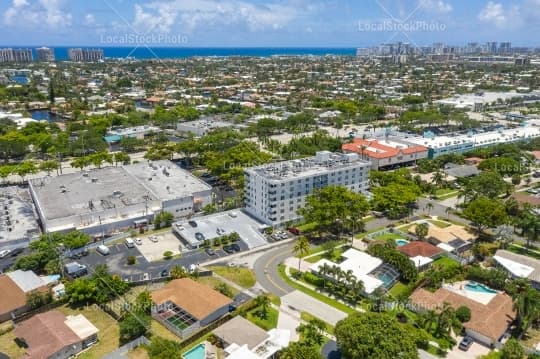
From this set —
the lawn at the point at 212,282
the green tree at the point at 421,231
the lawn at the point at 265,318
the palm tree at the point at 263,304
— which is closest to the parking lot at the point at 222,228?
the lawn at the point at 212,282

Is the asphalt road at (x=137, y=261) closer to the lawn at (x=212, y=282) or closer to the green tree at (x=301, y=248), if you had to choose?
the lawn at (x=212, y=282)

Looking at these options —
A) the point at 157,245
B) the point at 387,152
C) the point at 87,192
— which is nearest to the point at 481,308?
the point at 157,245

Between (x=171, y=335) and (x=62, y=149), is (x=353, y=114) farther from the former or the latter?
(x=171, y=335)

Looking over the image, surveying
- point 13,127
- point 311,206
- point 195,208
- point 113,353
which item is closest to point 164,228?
point 195,208

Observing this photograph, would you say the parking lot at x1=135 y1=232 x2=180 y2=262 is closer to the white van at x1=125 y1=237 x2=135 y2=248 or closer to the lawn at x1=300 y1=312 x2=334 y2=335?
the white van at x1=125 y1=237 x2=135 y2=248

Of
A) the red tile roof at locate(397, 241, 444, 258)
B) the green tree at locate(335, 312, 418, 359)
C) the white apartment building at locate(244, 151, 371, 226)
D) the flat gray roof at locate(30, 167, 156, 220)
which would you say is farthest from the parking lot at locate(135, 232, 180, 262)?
the red tile roof at locate(397, 241, 444, 258)

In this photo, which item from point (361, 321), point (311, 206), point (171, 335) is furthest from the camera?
point (311, 206)

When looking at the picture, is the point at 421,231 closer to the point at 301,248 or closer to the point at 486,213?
the point at 486,213
